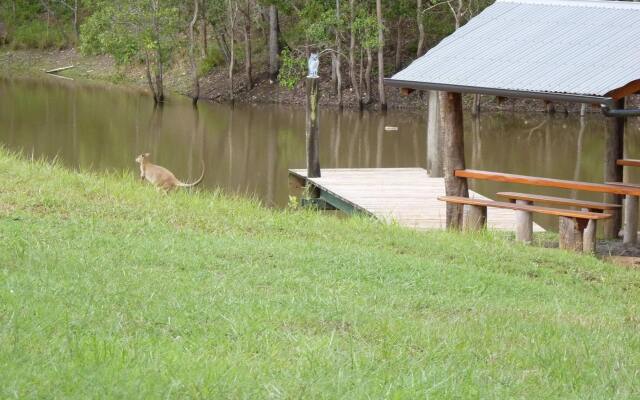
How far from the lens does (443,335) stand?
666 cm

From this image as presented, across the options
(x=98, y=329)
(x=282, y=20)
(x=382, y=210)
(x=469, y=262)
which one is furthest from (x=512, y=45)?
(x=282, y=20)

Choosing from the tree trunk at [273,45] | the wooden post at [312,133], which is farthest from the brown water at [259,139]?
the tree trunk at [273,45]

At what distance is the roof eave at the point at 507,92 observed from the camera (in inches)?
482

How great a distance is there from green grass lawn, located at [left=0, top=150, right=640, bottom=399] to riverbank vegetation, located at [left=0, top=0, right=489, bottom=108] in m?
25.5

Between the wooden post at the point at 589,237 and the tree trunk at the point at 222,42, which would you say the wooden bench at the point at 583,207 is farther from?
the tree trunk at the point at 222,42

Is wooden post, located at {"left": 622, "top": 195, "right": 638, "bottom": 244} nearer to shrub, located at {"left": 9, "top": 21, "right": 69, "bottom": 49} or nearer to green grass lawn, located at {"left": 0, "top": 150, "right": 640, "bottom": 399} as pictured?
green grass lawn, located at {"left": 0, "top": 150, "right": 640, "bottom": 399}

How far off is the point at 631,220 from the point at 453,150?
2.28 meters

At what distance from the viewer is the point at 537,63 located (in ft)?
44.6

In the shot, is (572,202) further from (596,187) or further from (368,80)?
(368,80)

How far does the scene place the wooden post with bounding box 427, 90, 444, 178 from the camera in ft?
65.2

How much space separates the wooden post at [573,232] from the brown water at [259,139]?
558 centimetres

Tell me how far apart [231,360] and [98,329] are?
2.85 feet

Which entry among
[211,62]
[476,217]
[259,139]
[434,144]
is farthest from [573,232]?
[211,62]

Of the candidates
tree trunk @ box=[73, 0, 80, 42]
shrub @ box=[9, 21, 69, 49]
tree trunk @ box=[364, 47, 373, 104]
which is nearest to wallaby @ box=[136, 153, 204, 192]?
tree trunk @ box=[364, 47, 373, 104]
